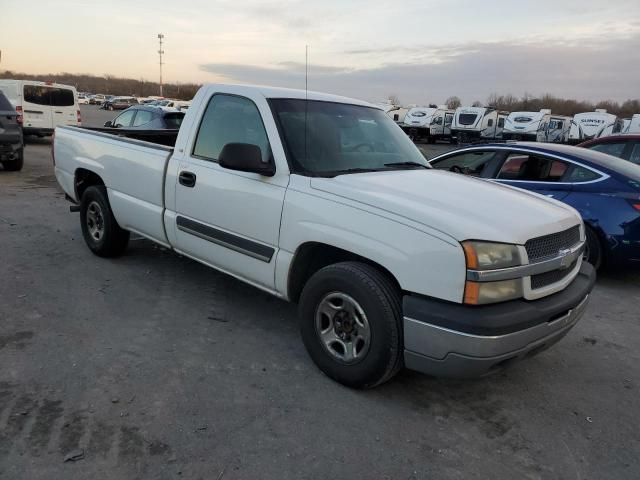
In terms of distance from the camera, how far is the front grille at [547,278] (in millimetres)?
2984

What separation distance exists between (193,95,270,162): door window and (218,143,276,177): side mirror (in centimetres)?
30

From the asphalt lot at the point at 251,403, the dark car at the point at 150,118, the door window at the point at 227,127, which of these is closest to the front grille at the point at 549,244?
the asphalt lot at the point at 251,403

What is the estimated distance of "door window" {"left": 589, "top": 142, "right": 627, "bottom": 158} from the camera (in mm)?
8062

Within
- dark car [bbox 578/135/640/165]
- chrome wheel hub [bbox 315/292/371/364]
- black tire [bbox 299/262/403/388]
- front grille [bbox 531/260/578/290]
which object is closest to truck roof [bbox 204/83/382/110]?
black tire [bbox 299/262/403/388]

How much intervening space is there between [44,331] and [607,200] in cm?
569

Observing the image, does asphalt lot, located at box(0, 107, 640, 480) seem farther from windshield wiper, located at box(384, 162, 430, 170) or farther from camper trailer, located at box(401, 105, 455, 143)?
camper trailer, located at box(401, 105, 455, 143)

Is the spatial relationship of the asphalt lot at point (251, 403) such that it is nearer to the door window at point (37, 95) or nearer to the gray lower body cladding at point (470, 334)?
the gray lower body cladding at point (470, 334)

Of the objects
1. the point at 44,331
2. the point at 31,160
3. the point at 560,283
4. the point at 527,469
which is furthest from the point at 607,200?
the point at 31,160

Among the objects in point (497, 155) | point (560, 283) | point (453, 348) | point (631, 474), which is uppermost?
point (497, 155)

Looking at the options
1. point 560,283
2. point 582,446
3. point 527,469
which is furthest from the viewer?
point 560,283

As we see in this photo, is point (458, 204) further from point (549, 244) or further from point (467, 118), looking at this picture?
point (467, 118)

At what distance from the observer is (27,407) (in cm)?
296

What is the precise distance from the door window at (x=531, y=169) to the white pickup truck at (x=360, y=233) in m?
2.58

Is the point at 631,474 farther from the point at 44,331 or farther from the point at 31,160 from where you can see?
the point at 31,160
